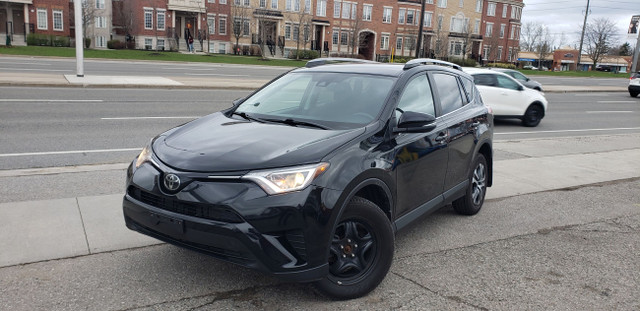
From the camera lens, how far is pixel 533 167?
8.62 metres

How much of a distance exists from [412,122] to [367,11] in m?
63.9

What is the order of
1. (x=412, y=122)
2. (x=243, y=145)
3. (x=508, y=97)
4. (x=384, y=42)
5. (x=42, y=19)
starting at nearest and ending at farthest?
(x=243, y=145), (x=412, y=122), (x=508, y=97), (x=42, y=19), (x=384, y=42)

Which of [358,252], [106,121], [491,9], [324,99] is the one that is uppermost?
[491,9]

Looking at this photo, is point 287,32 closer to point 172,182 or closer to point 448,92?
point 448,92

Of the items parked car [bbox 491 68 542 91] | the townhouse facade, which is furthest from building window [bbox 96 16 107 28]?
parked car [bbox 491 68 542 91]

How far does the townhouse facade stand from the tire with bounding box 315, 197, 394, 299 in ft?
137

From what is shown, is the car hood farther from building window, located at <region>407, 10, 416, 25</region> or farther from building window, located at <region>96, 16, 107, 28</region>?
building window, located at <region>407, 10, 416, 25</region>

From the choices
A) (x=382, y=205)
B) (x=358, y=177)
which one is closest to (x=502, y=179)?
(x=382, y=205)

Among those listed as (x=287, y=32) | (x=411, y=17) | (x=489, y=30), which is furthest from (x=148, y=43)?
(x=489, y=30)

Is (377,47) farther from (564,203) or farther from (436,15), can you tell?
(564,203)

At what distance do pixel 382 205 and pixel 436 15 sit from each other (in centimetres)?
7046

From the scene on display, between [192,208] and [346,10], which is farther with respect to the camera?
[346,10]

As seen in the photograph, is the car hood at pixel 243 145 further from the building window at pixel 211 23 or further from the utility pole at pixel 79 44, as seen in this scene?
the building window at pixel 211 23

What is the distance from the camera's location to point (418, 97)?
15.5ft
